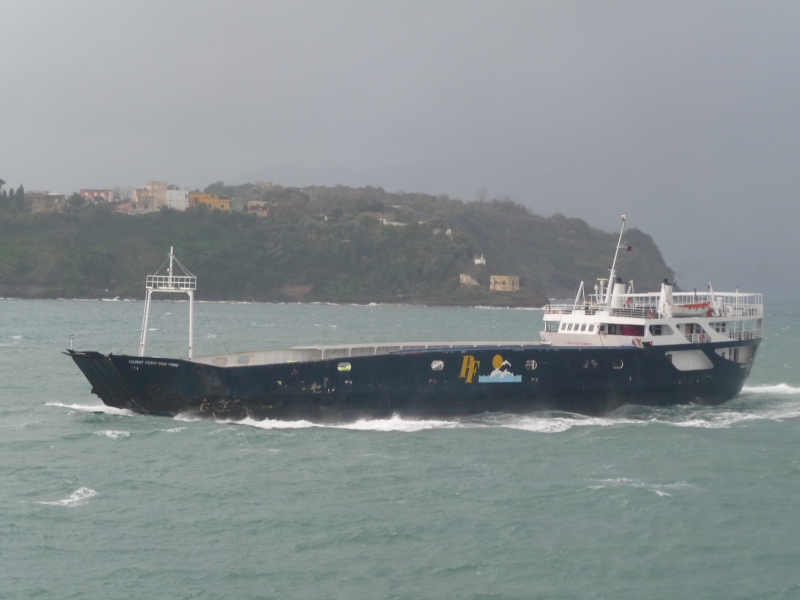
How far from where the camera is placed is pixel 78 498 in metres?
22.8

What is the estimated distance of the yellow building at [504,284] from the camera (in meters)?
169

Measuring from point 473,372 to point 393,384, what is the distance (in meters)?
3.01

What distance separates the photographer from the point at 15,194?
178m

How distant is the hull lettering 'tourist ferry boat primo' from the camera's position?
103 feet

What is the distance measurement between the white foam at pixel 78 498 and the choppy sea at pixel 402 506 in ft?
0.23

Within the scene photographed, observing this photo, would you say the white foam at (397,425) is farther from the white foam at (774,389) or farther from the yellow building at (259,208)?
the yellow building at (259,208)

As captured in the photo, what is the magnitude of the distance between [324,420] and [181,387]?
5105 millimetres

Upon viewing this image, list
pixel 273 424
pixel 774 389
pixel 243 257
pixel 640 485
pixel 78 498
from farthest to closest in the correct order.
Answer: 1. pixel 243 257
2. pixel 774 389
3. pixel 273 424
4. pixel 640 485
5. pixel 78 498

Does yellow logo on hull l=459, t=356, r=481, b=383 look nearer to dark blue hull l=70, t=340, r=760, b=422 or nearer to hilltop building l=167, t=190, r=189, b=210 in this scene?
dark blue hull l=70, t=340, r=760, b=422

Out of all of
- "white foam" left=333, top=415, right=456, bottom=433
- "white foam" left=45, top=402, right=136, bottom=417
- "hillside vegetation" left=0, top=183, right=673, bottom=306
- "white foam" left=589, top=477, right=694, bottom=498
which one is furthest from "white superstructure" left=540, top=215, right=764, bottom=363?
"hillside vegetation" left=0, top=183, right=673, bottom=306

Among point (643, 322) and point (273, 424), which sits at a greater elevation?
point (643, 322)

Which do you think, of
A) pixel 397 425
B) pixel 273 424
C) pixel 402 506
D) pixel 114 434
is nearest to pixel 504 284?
pixel 397 425

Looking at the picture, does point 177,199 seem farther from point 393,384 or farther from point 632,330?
point 393,384

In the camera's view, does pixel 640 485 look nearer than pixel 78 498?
No
